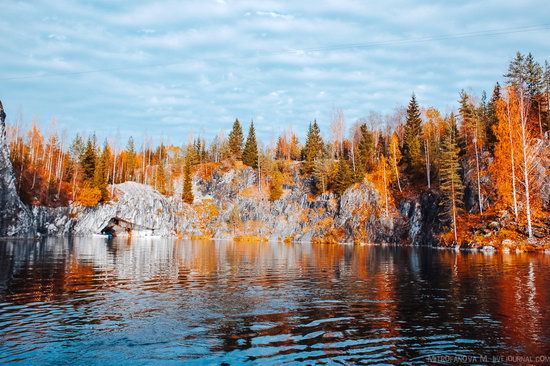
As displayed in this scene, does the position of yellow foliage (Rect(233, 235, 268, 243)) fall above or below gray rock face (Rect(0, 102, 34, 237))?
below

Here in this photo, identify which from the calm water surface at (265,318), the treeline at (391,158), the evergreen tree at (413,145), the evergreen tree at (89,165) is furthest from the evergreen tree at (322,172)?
the calm water surface at (265,318)

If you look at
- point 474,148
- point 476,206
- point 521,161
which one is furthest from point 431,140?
point 521,161

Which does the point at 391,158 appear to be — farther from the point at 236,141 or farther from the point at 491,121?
the point at 236,141

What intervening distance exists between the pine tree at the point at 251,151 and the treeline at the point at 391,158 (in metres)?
0.36

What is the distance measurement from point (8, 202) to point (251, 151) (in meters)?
75.4

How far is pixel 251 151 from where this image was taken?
138875mm

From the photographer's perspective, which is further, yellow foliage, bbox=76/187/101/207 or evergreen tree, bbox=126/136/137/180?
evergreen tree, bbox=126/136/137/180

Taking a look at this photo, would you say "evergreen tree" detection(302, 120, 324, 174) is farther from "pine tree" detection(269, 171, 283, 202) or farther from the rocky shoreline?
"pine tree" detection(269, 171, 283, 202)

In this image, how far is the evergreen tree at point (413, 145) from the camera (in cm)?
10031

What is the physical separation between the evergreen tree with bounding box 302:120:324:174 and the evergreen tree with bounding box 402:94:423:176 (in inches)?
1101

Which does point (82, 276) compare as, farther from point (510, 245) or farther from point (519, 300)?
point (510, 245)

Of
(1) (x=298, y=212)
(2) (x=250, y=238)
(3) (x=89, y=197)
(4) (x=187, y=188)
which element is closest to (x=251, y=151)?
(4) (x=187, y=188)

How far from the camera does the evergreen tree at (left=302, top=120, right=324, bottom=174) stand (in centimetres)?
12800

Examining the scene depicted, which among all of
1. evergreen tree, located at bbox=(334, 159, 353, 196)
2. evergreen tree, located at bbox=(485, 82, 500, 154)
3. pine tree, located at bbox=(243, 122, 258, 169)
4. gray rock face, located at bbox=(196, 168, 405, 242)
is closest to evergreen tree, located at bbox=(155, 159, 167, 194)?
gray rock face, located at bbox=(196, 168, 405, 242)
